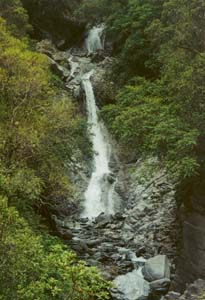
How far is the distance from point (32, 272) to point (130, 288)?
6.21m

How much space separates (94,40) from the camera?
116ft

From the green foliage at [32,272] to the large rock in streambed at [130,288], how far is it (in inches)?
207

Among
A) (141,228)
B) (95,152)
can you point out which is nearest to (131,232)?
(141,228)

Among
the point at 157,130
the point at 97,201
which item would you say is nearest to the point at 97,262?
the point at 157,130

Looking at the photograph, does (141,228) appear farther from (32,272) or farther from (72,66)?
(72,66)

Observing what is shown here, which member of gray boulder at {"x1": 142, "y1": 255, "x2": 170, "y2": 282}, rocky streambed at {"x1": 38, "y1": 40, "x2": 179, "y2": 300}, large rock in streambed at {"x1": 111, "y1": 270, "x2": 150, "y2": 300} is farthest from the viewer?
rocky streambed at {"x1": 38, "y1": 40, "x2": 179, "y2": 300}

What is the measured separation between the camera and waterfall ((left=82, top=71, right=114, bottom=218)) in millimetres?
21453

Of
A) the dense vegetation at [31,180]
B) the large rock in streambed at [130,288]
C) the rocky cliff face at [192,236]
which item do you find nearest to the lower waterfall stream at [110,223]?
the large rock in streambed at [130,288]

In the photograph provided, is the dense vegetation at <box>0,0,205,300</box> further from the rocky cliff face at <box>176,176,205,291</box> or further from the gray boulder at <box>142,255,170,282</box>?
the gray boulder at <box>142,255,170,282</box>

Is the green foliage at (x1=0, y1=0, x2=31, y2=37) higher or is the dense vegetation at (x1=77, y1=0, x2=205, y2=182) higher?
the green foliage at (x1=0, y1=0, x2=31, y2=37)

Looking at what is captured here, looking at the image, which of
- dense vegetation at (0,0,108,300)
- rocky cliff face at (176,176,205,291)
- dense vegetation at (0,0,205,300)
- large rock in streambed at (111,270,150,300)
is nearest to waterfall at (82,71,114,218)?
dense vegetation at (0,0,205,300)

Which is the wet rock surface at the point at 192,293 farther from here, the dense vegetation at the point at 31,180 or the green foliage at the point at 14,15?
the green foliage at the point at 14,15

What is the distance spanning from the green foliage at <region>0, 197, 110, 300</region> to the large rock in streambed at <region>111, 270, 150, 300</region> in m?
5.25

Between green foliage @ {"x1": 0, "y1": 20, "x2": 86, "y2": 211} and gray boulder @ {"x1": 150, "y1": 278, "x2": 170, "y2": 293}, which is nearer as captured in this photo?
green foliage @ {"x1": 0, "y1": 20, "x2": 86, "y2": 211}
